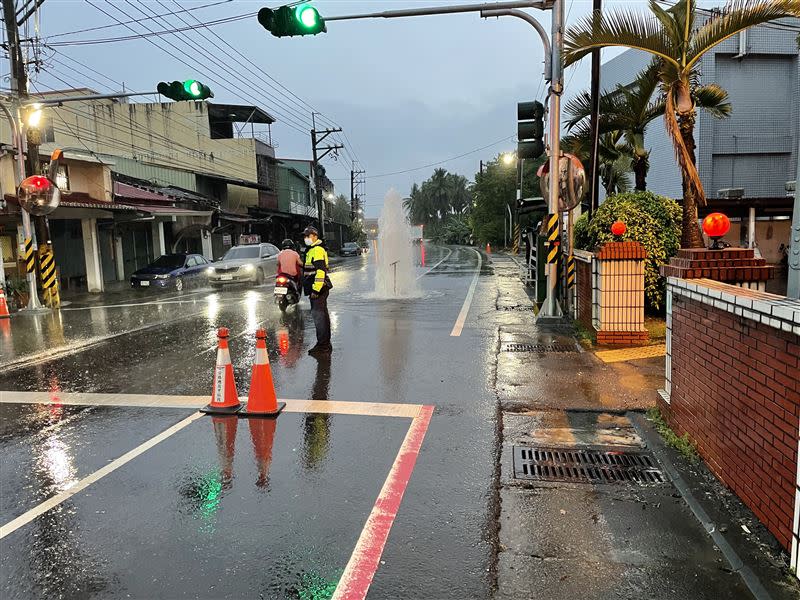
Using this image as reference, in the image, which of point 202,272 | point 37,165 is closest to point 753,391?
point 37,165

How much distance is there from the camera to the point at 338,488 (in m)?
4.35

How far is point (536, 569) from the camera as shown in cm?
325

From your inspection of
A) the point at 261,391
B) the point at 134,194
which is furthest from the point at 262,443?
the point at 134,194

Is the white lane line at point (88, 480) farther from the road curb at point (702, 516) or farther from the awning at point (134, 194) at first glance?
the awning at point (134, 194)

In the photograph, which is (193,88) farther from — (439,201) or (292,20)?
(439,201)

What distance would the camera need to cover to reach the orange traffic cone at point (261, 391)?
5996mm

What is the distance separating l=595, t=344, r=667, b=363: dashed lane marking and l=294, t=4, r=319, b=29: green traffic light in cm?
708

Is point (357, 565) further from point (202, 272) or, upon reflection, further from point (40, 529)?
point (202, 272)

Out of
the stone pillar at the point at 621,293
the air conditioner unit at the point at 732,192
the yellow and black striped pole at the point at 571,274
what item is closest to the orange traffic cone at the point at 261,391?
the stone pillar at the point at 621,293

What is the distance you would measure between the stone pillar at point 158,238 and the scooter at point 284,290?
1412 centimetres

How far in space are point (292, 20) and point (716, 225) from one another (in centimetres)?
787

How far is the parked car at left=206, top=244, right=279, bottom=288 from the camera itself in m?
21.1

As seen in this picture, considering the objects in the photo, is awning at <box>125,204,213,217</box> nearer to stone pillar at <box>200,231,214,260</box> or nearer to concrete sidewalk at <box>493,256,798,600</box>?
stone pillar at <box>200,231,214,260</box>

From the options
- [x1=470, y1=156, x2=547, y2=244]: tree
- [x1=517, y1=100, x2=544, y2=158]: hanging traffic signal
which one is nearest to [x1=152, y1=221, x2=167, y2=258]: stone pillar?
[x1=517, y1=100, x2=544, y2=158]: hanging traffic signal
